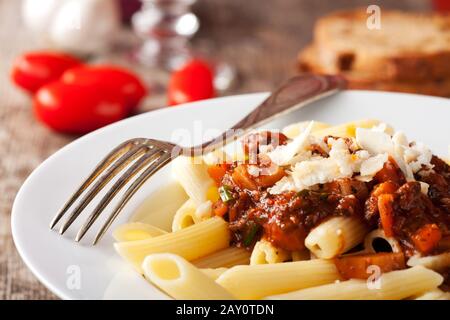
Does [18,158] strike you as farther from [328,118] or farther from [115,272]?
[115,272]

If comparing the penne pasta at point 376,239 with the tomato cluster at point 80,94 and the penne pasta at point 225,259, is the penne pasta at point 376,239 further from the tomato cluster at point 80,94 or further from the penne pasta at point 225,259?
the tomato cluster at point 80,94

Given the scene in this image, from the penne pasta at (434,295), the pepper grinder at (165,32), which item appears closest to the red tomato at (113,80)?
the pepper grinder at (165,32)

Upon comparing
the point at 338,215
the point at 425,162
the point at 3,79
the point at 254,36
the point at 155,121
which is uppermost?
the point at 254,36

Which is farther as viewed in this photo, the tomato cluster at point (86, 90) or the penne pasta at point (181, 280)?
the tomato cluster at point (86, 90)

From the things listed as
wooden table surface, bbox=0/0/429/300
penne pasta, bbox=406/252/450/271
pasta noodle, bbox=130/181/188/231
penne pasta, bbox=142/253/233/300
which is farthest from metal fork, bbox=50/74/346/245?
penne pasta, bbox=406/252/450/271

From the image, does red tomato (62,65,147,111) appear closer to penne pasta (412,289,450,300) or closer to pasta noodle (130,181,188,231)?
pasta noodle (130,181,188,231)
